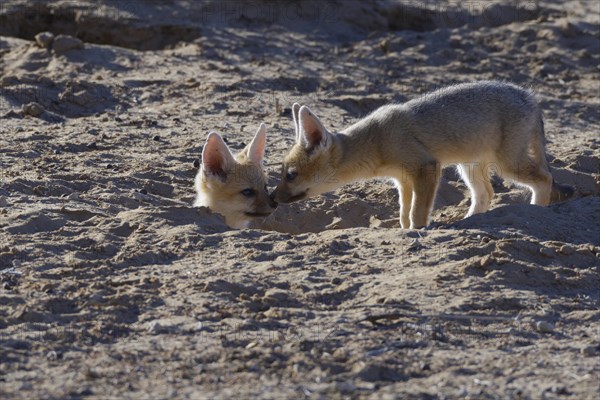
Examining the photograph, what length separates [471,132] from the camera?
8438mm

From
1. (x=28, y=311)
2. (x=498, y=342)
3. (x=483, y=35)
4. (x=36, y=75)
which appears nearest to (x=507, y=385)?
(x=498, y=342)

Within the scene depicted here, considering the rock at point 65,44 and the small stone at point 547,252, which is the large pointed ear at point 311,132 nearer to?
the small stone at point 547,252

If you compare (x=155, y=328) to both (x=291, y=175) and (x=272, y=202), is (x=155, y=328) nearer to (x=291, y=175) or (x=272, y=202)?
(x=272, y=202)

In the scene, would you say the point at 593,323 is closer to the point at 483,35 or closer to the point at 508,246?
the point at 508,246

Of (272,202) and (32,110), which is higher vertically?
(32,110)

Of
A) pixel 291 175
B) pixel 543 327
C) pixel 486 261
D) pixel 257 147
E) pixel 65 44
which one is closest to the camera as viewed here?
pixel 543 327

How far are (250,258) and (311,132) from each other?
83.8 inches

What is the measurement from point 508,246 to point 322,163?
221 centimetres

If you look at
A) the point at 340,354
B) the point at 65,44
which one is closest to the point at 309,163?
the point at 340,354

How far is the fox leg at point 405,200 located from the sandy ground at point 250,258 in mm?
311

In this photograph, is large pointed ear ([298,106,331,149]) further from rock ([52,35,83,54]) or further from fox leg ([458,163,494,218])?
rock ([52,35,83,54])

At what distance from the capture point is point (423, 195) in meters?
8.09

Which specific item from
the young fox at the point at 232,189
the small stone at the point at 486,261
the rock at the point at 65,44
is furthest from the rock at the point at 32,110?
the small stone at the point at 486,261

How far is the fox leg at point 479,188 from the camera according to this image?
877cm
